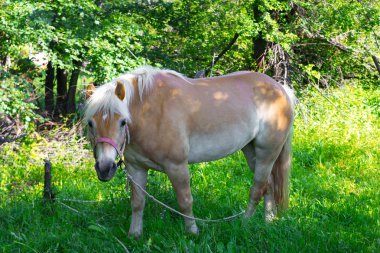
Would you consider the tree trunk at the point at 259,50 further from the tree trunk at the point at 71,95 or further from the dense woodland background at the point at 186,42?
the tree trunk at the point at 71,95

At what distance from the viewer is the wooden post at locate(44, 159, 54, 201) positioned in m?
4.70

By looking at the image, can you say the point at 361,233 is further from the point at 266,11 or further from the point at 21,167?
the point at 266,11

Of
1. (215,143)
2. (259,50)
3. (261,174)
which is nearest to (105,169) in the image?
(215,143)

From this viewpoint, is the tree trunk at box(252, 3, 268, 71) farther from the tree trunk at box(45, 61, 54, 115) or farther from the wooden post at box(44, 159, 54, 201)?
the wooden post at box(44, 159, 54, 201)

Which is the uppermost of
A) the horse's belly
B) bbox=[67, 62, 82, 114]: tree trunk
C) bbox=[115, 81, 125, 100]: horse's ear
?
bbox=[115, 81, 125, 100]: horse's ear

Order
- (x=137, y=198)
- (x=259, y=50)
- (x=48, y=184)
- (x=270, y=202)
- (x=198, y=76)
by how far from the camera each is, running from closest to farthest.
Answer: (x=137, y=198)
(x=48, y=184)
(x=270, y=202)
(x=198, y=76)
(x=259, y=50)

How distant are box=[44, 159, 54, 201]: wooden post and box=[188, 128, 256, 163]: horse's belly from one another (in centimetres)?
154

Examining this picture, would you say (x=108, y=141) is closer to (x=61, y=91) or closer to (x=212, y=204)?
(x=212, y=204)

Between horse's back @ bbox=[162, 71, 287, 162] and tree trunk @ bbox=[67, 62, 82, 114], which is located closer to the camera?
horse's back @ bbox=[162, 71, 287, 162]

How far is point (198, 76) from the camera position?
7.37 m

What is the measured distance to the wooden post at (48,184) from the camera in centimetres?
470

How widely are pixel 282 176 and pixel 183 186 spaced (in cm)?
135

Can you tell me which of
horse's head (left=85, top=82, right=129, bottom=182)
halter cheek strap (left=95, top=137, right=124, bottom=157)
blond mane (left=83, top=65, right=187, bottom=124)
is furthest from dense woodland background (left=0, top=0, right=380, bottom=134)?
halter cheek strap (left=95, top=137, right=124, bottom=157)

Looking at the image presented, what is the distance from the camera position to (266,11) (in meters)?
9.26
